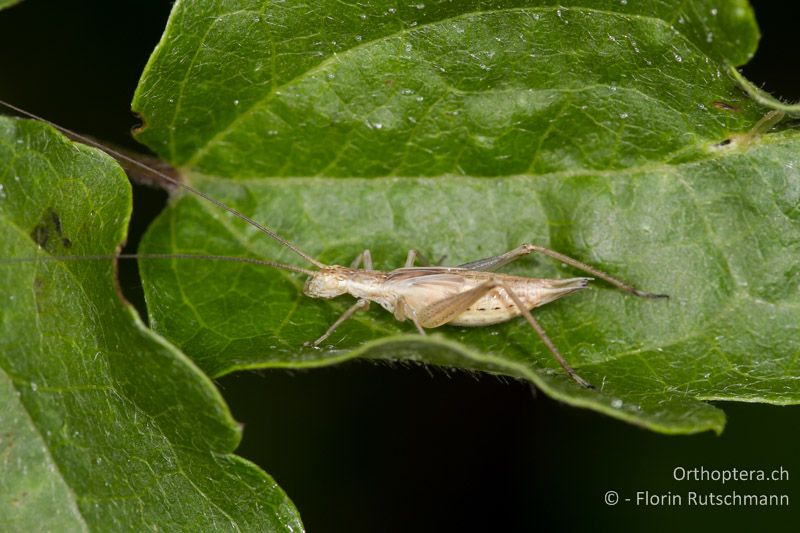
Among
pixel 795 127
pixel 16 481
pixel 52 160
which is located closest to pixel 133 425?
pixel 16 481

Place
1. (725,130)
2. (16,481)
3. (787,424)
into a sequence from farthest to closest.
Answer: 1. (787,424)
2. (725,130)
3. (16,481)

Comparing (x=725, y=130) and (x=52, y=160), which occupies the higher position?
(x=52, y=160)

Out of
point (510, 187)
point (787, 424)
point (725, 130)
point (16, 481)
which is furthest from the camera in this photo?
point (787, 424)

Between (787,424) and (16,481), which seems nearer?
(16,481)

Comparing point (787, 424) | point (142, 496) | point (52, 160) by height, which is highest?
point (52, 160)

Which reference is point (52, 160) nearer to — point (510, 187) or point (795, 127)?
point (510, 187)

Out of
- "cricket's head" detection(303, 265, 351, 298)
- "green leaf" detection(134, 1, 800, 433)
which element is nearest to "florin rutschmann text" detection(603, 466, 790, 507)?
"green leaf" detection(134, 1, 800, 433)

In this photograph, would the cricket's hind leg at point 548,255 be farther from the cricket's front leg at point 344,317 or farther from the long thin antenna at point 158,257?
the long thin antenna at point 158,257

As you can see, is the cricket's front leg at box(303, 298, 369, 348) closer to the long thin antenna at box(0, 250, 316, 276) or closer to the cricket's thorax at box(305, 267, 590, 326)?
the cricket's thorax at box(305, 267, 590, 326)
